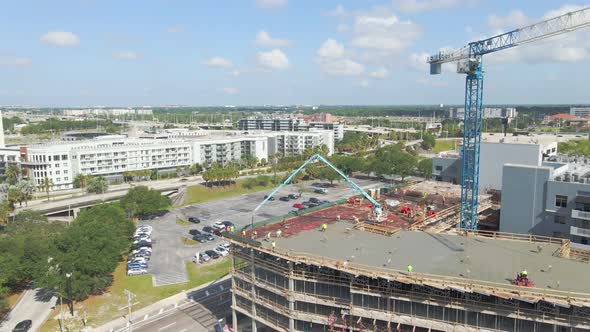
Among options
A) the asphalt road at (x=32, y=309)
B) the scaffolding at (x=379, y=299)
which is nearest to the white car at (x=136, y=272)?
the asphalt road at (x=32, y=309)

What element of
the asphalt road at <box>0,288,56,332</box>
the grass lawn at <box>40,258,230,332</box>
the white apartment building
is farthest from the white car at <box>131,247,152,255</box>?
the white apartment building

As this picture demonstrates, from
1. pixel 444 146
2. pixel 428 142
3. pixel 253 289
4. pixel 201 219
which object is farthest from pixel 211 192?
pixel 444 146

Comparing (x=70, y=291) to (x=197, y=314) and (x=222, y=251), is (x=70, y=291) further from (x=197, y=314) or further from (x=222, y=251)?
(x=222, y=251)

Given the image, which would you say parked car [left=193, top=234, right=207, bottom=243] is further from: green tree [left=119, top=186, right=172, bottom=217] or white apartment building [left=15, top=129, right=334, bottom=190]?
white apartment building [left=15, top=129, right=334, bottom=190]

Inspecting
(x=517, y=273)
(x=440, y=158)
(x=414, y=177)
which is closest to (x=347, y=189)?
(x=414, y=177)

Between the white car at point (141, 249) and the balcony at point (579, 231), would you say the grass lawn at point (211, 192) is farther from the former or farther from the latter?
the balcony at point (579, 231)

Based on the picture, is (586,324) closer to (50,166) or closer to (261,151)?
(50,166)
